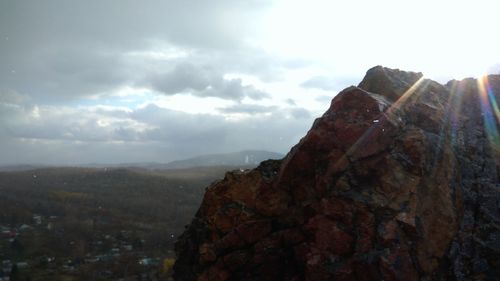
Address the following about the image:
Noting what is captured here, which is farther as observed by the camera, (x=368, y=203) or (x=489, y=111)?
(x=489, y=111)

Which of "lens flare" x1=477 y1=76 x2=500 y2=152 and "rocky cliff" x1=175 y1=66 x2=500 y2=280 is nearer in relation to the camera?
"rocky cliff" x1=175 y1=66 x2=500 y2=280

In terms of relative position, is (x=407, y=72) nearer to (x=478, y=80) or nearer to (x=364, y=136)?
(x=478, y=80)

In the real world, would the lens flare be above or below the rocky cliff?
above

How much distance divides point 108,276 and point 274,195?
194ft

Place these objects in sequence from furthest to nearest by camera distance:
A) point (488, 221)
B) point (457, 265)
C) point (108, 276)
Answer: point (108, 276), point (488, 221), point (457, 265)

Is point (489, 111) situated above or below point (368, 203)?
above

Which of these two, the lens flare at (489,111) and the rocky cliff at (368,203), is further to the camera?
the lens flare at (489,111)

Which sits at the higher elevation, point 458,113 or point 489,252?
point 458,113

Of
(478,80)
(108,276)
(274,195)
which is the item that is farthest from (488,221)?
(108,276)

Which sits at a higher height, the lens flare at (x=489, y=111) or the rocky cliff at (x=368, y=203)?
the lens flare at (x=489, y=111)

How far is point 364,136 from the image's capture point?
10773 mm

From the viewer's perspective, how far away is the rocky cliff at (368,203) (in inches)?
369

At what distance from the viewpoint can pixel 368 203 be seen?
987 centimetres

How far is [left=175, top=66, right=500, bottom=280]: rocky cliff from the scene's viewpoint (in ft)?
30.8
